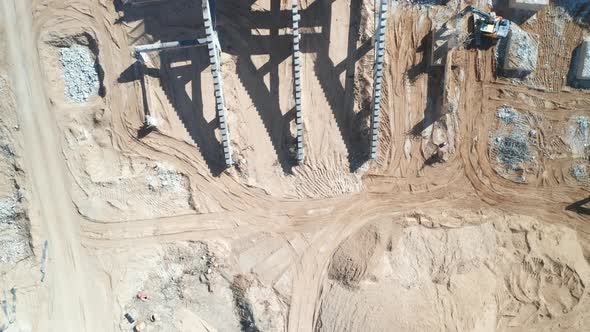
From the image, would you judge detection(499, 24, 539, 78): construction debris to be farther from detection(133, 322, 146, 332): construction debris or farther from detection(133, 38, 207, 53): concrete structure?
detection(133, 322, 146, 332): construction debris

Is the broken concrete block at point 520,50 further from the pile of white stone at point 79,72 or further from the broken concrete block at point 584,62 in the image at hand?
the pile of white stone at point 79,72

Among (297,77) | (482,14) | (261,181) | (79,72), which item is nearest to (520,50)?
(482,14)

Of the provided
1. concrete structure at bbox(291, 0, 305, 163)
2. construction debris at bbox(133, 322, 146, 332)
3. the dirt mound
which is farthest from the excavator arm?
construction debris at bbox(133, 322, 146, 332)

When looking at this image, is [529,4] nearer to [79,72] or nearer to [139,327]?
[79,72]

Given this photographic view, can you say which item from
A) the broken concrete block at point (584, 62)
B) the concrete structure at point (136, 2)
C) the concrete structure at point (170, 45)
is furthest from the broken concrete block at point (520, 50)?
the concrete structure at point (136, 2)

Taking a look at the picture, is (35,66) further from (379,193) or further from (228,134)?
(379,193)

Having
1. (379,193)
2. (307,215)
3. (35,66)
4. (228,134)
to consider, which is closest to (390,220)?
(379,193)
